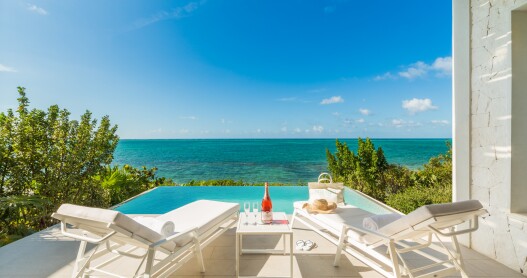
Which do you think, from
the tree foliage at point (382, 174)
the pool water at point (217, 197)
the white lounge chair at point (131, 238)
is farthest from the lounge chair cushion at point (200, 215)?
the tree foliage at point (382, 174)

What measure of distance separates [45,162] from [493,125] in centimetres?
585

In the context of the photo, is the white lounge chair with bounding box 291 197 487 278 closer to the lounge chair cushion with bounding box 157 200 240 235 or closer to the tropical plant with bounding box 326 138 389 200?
the lounge chair cushion with bounding box 157 200 240 235

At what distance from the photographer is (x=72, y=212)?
5.33 ft

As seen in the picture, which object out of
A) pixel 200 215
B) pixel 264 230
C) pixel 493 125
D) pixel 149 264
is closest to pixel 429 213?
pixel 264 230

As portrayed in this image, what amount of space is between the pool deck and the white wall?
0.30 meters

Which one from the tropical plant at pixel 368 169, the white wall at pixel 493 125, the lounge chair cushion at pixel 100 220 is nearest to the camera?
the lounge chair cushion at pixel 100 220

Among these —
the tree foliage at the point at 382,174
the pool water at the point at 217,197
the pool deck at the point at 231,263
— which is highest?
the tree foliage at the point at 382,174

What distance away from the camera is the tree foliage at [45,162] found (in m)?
3.38

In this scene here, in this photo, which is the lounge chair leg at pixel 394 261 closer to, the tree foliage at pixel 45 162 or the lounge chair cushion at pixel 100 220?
the lounge chair cushion at pixel 100 220

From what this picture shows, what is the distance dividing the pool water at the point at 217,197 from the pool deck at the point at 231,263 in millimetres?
1965

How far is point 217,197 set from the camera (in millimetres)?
6738

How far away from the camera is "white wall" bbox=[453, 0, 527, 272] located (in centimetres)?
231

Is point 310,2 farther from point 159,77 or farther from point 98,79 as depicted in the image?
point 98,79

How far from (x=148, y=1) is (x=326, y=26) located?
22.4ft
